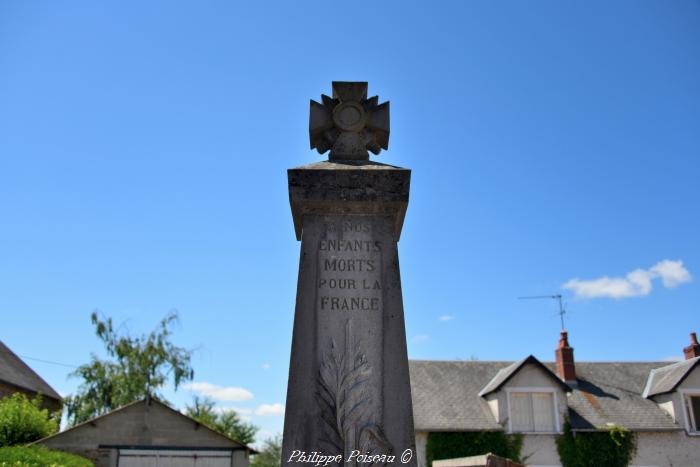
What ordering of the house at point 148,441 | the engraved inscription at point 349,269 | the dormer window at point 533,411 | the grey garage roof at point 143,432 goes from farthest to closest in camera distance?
1. the dormer window at point 533,411
2. the grey garage roof at point 143,432
3. the house at point 148,441
4. the engraved inscription at point 349,269

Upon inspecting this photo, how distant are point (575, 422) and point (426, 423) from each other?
19.6 feet

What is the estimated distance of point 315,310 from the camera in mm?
5340

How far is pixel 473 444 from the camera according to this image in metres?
22.3

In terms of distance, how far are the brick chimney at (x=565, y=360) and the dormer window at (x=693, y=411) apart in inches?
175

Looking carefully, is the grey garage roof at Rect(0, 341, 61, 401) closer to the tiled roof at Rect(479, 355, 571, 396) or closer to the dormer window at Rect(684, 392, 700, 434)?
the tiled roof at Rect(479, 355, 571, 396)

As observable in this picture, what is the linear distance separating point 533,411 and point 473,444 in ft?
9.63

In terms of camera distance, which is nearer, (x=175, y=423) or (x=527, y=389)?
(x=175, y=423)

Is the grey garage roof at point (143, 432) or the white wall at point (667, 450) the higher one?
the grey garage roof at point (143, 432)

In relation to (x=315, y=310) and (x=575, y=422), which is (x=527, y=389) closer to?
(x=575, y=422)

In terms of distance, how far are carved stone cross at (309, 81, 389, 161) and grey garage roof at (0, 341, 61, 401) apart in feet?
108

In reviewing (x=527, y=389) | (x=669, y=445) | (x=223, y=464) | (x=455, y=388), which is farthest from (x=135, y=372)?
(x=669, y=445)

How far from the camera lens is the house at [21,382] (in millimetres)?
33125

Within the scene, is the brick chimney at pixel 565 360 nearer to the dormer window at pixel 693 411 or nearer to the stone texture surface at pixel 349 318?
the dormer window at pixel 693 411

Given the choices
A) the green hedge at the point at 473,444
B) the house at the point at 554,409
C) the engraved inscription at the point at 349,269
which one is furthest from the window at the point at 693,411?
the engraved inscription at the point at 349,269
